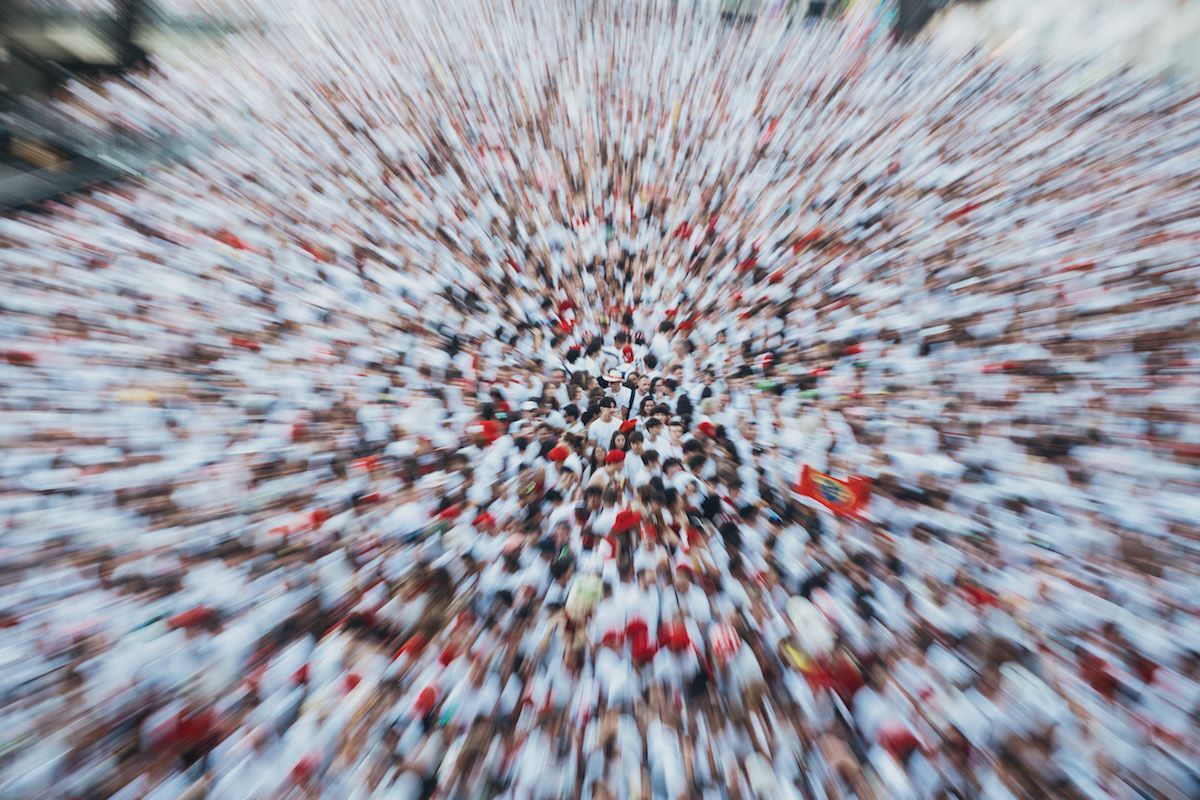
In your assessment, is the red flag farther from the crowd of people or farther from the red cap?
the red cap

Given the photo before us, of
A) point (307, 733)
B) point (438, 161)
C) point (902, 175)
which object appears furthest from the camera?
point (438, 161)

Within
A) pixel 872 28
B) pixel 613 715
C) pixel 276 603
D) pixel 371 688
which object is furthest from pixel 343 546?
pixel 872 28

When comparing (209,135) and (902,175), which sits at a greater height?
(209,135)

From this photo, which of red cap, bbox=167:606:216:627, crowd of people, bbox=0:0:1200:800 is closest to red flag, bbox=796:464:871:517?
crowd of people, bbox=0:0:1200:800

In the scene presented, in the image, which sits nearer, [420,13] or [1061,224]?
[1061,224]

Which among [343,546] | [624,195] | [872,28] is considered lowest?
[343,546]

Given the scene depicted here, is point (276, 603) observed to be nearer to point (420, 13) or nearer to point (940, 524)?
point (940, 524)

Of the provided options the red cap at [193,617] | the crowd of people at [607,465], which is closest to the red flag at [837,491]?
the crowd of people at [607,465]

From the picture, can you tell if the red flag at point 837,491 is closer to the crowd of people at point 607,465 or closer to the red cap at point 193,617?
the crowd of people at point 607,465
